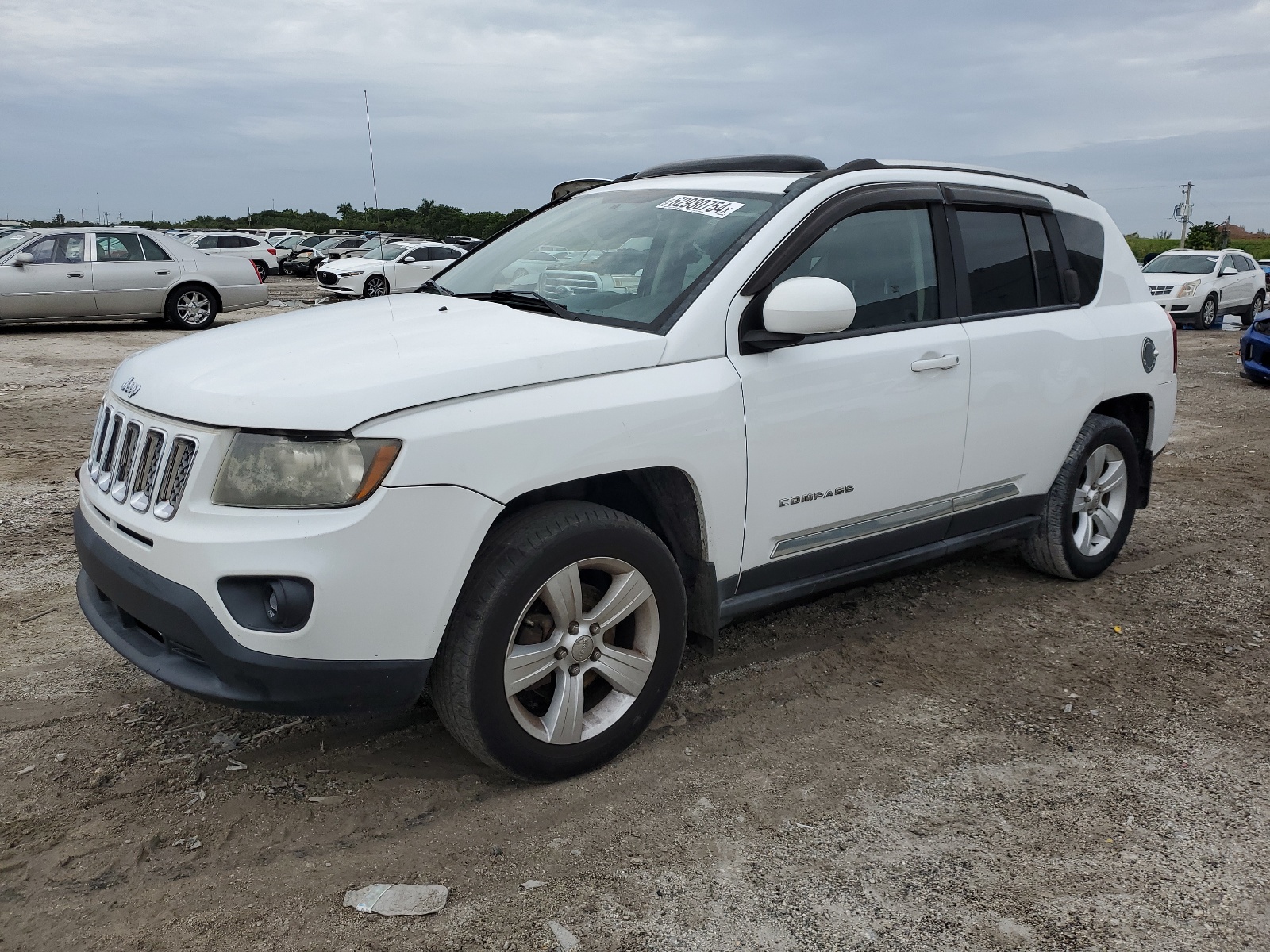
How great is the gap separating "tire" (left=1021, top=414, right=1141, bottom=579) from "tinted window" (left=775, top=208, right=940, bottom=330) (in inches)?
50.0

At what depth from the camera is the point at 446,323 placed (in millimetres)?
3229

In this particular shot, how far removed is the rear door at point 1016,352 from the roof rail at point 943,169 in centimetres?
12

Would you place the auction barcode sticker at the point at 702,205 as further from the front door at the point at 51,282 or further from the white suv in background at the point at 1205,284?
the white suv in background at the point at 1205,284

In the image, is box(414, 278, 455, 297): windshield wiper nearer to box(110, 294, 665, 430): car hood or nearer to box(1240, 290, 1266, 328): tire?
box(110, 294, 665, 430): car hood

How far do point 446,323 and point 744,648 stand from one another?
1.85 m

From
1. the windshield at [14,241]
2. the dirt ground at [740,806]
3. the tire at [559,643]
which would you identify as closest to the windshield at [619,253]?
the tire at [559,643]

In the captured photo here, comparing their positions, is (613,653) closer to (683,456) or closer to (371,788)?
(683,456)

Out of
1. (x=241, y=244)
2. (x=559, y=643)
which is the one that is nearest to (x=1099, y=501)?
(x=559, y=643)

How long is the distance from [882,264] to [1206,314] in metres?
19.7

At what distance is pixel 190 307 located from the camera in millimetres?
16109

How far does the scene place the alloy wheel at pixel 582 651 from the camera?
292cm

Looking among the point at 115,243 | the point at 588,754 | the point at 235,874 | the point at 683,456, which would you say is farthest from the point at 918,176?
the point at 115,243

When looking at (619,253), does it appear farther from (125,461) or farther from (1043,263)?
(1043,263)

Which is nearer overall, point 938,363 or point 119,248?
point 938,363
